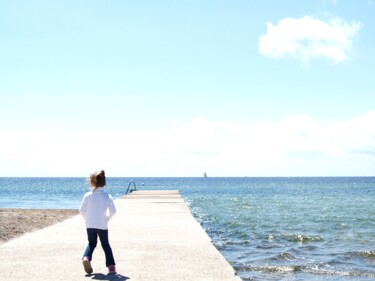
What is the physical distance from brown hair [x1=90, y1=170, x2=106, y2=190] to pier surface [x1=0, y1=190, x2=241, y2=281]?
53.0 inches

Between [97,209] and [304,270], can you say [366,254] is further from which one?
[97,209]

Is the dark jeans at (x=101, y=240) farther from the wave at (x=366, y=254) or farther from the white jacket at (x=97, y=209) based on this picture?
the wave at (x=366, y=254)

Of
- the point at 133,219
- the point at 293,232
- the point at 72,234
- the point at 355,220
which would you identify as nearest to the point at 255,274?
the point at 72,234

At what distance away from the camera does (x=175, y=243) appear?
10992mm

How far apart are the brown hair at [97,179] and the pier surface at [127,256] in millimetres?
1347

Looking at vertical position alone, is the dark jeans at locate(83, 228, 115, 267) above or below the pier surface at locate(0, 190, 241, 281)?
above

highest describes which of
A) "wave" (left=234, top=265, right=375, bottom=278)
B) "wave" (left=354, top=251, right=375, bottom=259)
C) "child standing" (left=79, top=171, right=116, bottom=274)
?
"child standing" (left=79, top=171, right=116, bottom=274)

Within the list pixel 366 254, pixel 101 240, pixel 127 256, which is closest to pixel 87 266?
pixel 101 240

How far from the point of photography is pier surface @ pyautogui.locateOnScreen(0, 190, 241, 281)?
7660 millimetres

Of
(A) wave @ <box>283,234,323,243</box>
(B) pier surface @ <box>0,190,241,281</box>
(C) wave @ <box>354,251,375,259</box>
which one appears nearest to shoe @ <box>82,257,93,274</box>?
(B) pier surface @ <box>0,190,241,281</box>

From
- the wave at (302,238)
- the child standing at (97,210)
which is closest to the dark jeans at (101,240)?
the child standing at (97,210)

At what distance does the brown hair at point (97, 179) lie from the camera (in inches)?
314

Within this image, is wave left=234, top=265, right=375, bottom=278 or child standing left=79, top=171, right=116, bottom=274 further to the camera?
wave left=234, top=265, right=375, bottom=278

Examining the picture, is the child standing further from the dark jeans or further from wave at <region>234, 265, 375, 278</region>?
wave at <region>234, 265, 375, 278</region>
